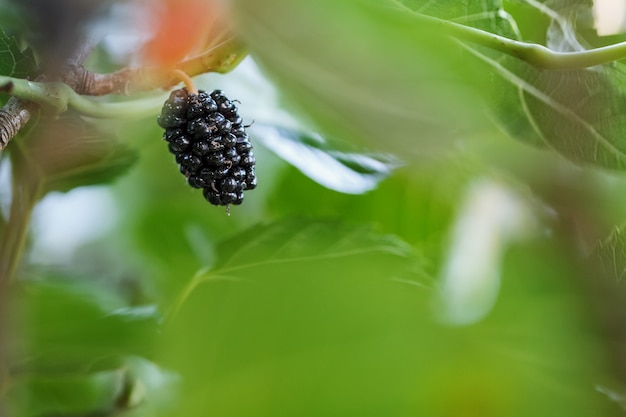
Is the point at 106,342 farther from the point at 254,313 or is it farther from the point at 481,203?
the point at 481,203

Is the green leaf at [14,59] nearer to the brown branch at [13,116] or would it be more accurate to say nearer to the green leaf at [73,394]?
the brown branch at [13,116]

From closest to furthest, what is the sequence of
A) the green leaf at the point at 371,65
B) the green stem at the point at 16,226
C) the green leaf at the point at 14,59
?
the green leaf at the point at 371,65, the green leaf at the point at 14,59, the green stem at the point at 16,226

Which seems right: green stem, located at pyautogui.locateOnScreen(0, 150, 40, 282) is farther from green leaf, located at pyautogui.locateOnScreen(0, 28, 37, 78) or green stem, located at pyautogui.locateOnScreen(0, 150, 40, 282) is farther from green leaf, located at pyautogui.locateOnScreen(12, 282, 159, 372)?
green leaf, located at pyautogui.locateOnScreen(0, 28, 37, 78)

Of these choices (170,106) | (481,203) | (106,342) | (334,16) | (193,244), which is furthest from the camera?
(481,203)

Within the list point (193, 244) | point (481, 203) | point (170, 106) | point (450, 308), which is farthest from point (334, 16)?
point (481, 203)

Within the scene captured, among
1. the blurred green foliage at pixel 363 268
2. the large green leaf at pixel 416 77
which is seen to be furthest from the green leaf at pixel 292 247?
the large green leaf at pixel 416 77

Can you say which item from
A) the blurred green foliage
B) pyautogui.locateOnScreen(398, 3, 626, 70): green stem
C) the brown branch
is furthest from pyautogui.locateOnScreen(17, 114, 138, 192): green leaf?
pyautogui.locateOnScreen(398, 3, 626, 70): green stem
